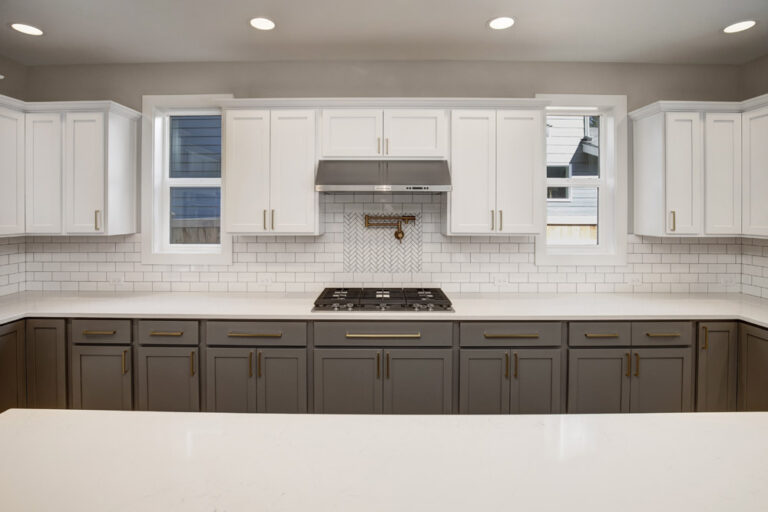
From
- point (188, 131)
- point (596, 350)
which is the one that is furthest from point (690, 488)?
point (188, 131)

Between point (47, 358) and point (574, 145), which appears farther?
point (574, 145)

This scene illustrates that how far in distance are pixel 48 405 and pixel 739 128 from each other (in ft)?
16.1

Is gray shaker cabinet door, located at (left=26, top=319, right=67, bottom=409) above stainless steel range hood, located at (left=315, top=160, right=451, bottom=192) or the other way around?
the other way around

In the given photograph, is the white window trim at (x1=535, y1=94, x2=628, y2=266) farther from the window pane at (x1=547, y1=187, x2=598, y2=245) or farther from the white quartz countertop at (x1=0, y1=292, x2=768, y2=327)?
the white quartz countertop at (x1=0, y1=292, x2=768, y2=327)

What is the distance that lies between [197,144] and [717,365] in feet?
13.1

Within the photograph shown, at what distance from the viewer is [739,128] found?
305cm

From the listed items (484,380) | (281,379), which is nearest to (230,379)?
(281,379)

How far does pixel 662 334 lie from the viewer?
2.73 metres

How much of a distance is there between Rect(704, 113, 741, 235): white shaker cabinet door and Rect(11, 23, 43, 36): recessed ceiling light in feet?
14.8

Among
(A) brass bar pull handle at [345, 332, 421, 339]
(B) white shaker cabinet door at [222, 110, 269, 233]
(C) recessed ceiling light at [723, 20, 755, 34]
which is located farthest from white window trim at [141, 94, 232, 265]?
(C) recessed ceiling light at [723, 20, 755, 34]

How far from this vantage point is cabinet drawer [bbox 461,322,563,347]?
8.87 ft

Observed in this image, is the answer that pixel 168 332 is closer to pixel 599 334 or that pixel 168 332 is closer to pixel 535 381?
pixel 535 381

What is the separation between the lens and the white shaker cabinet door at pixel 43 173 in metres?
3.09

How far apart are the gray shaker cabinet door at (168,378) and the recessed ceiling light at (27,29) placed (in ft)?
7.09
